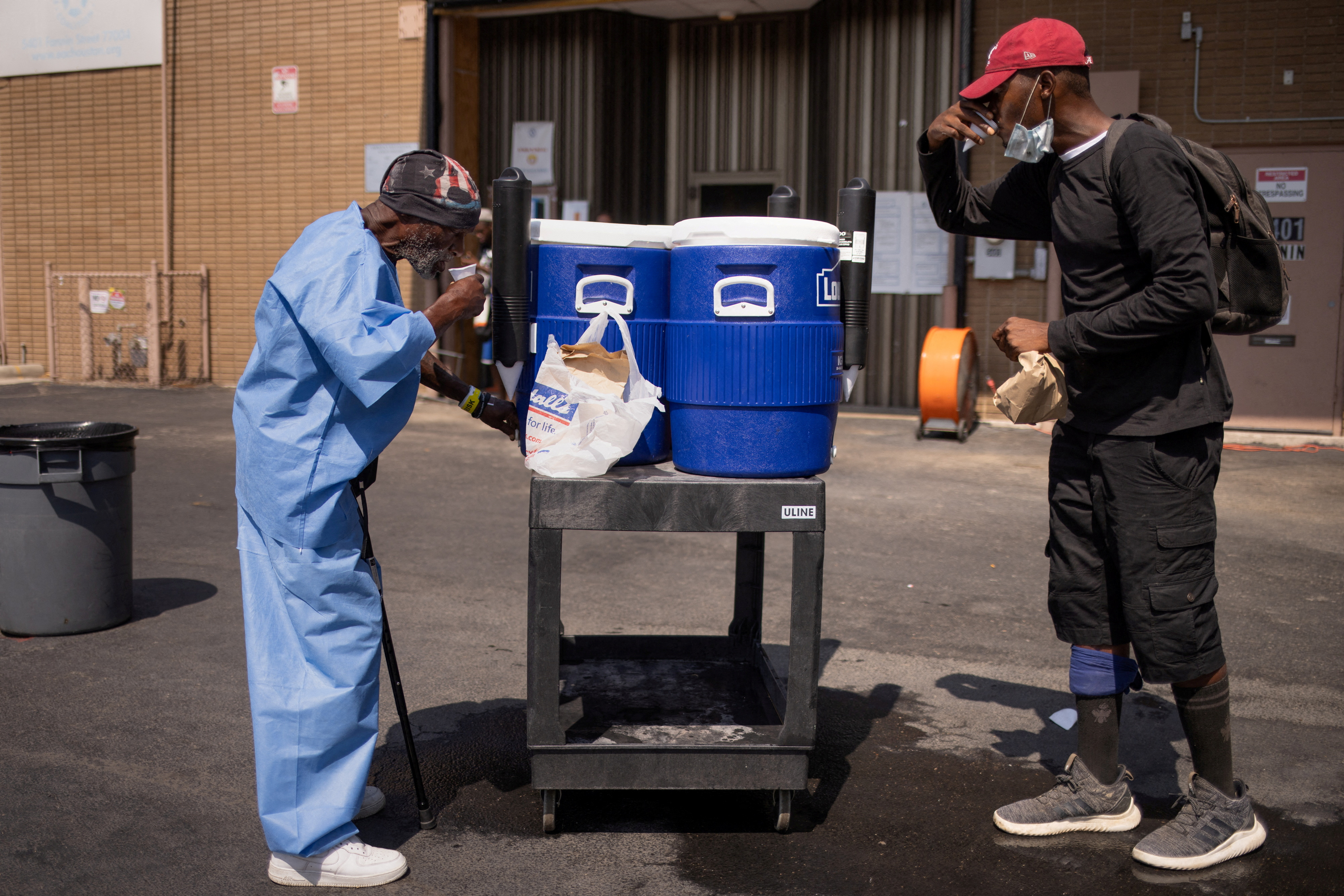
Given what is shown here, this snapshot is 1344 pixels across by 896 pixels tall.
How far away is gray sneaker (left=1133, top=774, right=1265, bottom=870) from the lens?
293 centimetres

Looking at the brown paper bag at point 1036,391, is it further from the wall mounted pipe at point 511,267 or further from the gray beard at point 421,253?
the gray beard at point 421,253

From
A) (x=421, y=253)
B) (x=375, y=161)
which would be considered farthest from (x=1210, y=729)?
(x=375, y=161)

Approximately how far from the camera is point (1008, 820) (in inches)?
123

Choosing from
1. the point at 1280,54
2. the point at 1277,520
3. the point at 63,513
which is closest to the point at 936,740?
the point at 63,513

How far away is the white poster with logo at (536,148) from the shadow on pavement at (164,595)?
29.2 feet

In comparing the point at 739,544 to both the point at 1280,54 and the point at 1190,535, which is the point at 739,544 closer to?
the point at 1190,535

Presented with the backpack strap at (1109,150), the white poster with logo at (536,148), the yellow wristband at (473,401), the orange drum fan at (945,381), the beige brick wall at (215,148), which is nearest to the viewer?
the backpack strap at (1109,150)

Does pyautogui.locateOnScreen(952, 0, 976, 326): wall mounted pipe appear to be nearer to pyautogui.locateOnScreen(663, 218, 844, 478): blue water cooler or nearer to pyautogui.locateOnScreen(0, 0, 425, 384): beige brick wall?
pyautogui.locateOnScreen(0, 0, 425, 384): beige brick wall

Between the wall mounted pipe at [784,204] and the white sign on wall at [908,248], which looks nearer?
the wall mounted pipe at [784,204]

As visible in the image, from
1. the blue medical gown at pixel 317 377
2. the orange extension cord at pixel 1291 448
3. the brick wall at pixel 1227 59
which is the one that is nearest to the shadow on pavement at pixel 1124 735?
the blue medical gown at pixel 317 377

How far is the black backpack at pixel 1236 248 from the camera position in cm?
291

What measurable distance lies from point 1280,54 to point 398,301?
34.3 feet

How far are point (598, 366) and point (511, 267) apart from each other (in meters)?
0.38

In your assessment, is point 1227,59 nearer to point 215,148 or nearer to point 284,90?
point 284,90
